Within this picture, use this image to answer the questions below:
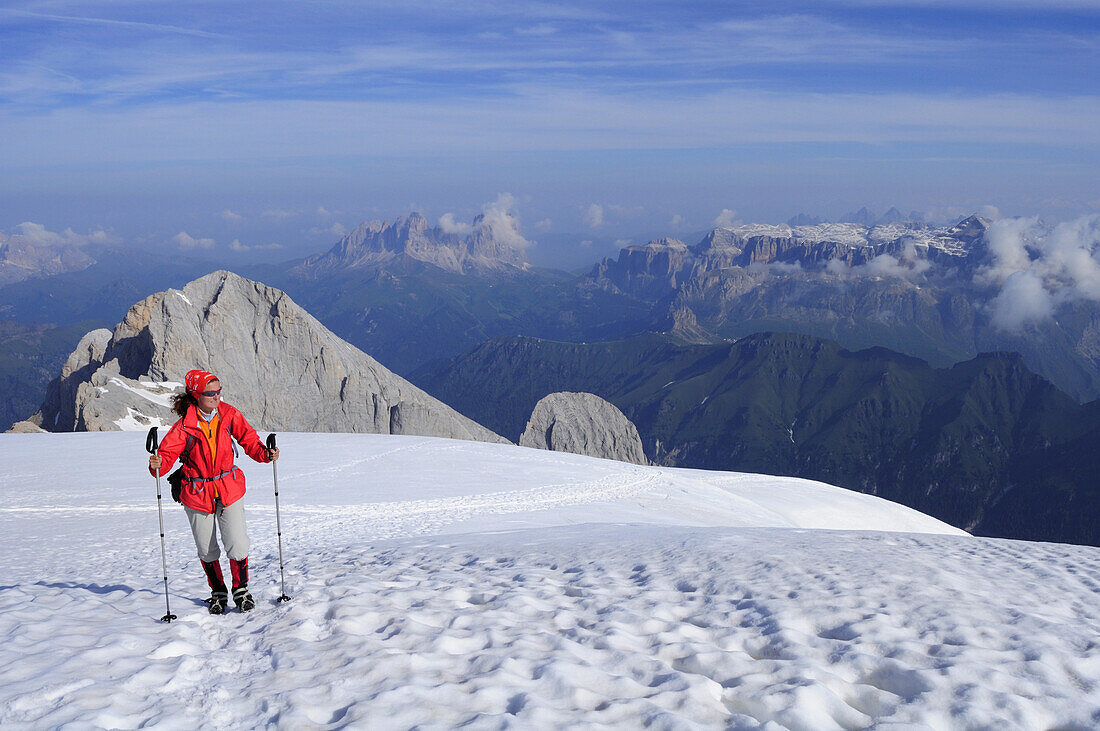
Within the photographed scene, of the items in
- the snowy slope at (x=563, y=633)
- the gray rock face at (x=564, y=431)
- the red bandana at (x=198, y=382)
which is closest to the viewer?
the snowy slope at (x=563, y=633)

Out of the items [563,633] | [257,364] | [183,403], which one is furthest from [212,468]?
[257,364]

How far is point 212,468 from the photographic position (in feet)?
33.8

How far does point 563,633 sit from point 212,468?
569cm

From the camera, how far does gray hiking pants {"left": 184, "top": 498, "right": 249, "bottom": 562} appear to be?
1056 centimetres

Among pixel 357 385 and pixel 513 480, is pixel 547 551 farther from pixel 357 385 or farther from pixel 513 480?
pixel 357 385

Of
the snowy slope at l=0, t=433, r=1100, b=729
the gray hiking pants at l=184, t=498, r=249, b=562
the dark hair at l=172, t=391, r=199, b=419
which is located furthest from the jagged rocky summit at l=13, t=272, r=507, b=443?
the dark hair at l=172, t=391, r=199, b=419

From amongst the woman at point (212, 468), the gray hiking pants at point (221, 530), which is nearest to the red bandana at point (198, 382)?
the woman at point (212, 468)

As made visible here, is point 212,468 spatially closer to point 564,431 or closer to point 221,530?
point 221,530

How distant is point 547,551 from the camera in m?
16.1

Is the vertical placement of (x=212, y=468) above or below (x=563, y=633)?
above

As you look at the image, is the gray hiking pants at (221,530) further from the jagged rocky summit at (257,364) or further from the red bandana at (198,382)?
the jagged rocky summit at (257,364)

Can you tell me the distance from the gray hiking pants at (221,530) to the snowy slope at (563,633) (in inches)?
36.6

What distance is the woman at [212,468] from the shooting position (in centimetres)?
1015

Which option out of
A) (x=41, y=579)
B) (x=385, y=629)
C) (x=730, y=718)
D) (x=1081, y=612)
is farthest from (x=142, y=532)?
(x=1081, y=612)
